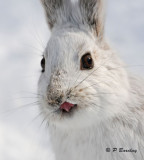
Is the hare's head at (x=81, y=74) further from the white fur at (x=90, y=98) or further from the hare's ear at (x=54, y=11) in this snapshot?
the hare's ear at (x=54, y=11)

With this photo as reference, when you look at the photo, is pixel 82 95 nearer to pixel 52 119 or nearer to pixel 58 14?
pixel 52 119

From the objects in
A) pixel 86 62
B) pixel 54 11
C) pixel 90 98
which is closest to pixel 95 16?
pixel 54 11

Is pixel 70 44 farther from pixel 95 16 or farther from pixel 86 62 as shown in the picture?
pixel 95 16

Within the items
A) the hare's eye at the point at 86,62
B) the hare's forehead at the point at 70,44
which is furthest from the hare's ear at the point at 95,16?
the hare's eye at the point at 86,62

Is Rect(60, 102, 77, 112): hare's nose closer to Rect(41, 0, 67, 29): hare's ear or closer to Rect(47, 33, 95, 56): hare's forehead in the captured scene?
Rect(47, 33, 95, 56): hare's forehead

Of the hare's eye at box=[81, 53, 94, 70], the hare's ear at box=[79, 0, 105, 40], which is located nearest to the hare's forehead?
the hare's eye at box=[81, 53, 94, 70]

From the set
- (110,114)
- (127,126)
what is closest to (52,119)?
(110,114)
